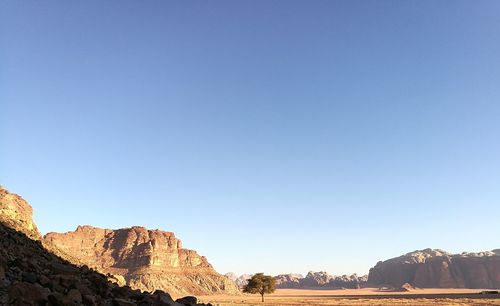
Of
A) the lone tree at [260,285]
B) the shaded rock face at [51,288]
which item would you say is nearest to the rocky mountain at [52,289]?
the shaded rock face at [51,288]

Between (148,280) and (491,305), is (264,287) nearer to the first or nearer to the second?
(491,305)

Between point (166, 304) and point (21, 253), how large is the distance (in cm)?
766

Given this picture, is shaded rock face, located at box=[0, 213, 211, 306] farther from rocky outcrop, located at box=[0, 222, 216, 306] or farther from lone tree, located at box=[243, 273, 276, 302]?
lone tree, located at box=[243, 273, 276, 302]

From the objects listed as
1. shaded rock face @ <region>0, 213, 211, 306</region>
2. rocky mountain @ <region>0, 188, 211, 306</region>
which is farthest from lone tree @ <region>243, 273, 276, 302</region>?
shaded rock face @ <region>0, 213, 211, 306</region>

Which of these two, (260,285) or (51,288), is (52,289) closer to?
(51,288)

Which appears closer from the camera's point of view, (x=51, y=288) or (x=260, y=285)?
(x=51, y=288)

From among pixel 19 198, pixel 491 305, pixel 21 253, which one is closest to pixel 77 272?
pixel 21 253

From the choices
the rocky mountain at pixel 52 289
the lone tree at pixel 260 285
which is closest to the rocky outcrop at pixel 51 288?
the rocky mountain at pixel 52 289

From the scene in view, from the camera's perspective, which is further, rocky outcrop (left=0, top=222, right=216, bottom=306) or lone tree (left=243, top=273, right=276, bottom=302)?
lone tree (left=243, top=273, right=276, bottom=302)

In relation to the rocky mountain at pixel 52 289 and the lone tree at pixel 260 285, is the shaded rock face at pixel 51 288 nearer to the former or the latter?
the rocky mountain at pixel 52 289

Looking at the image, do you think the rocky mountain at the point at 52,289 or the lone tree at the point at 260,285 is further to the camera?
the lone tree at the point at 260,285

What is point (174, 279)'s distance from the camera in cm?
19950

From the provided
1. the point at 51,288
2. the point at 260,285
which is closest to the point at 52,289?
the point at 51,288

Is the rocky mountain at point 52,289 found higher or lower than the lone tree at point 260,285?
higher
